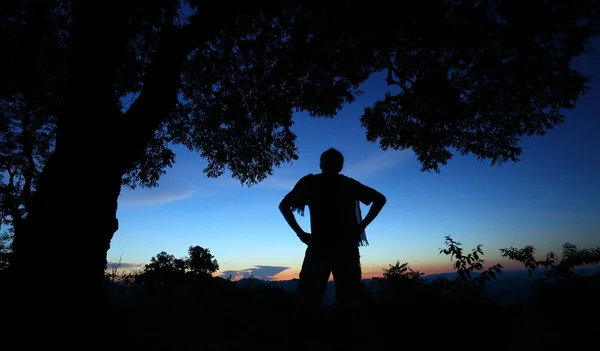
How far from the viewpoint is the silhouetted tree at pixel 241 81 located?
19.4 ft

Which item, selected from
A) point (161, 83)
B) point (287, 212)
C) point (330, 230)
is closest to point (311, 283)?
point (330, 230)

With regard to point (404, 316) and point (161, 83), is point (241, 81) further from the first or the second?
point (404, 316)

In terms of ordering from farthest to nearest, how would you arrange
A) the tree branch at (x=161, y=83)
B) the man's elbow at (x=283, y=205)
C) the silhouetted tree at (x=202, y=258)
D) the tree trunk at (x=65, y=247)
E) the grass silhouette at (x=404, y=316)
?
1. the silhouetted tree at (x=202, y=258)
2. the tree branch at (x=161, y=83)
3. the tree trunk at (x=65, y=247)
4. the man's elbow at (x=283, y=205)
5. the grass silhouette at (x=404, y=316)

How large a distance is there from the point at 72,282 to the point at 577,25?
10352 millimetres

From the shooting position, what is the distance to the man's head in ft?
14.7

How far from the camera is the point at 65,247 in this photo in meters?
5.48

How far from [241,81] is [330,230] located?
828cm

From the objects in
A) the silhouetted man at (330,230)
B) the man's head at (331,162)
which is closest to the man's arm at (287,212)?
the silhouetted man at (330,230)

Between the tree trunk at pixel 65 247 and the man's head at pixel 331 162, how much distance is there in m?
3.87

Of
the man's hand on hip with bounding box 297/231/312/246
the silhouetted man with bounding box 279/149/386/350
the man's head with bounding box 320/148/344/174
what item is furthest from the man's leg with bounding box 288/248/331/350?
the man's head with bounding box 320/148/344/174

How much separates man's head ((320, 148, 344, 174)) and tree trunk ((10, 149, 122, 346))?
3.87m

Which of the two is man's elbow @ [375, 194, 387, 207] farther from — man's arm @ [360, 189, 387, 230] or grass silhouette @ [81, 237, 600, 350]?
grass silhouette @ [81, 237, 600, 350]

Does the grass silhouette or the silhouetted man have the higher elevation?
the silhouetted man

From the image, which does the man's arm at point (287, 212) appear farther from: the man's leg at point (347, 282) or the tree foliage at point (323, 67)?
the tree foliage at point (323, 67)
